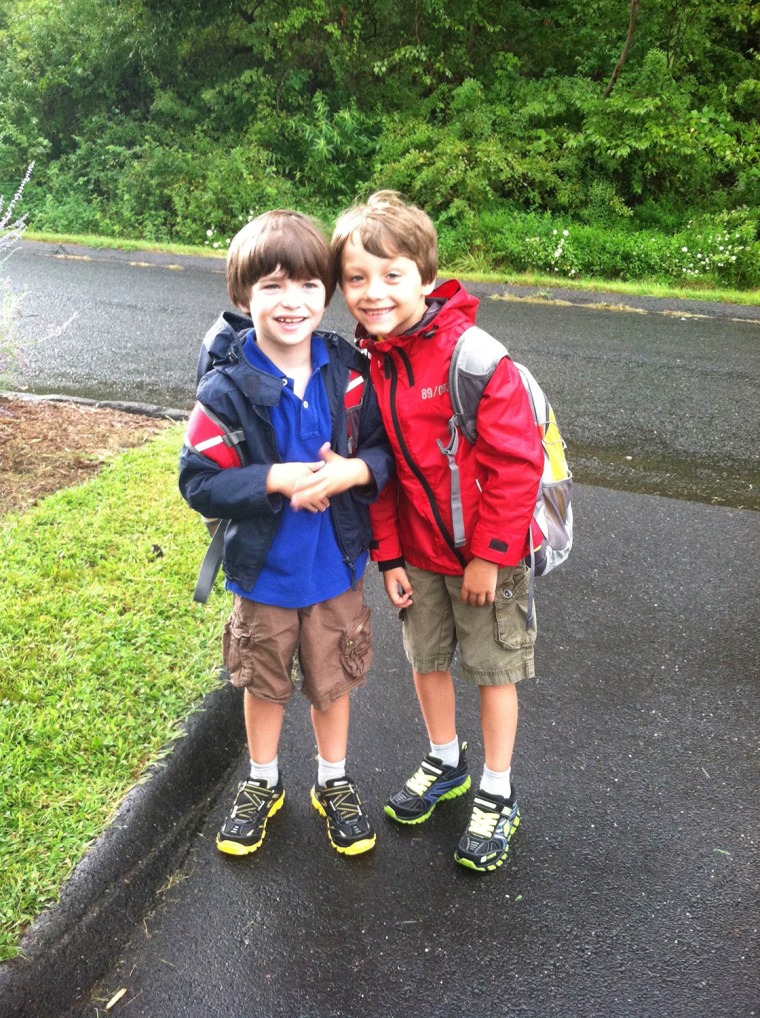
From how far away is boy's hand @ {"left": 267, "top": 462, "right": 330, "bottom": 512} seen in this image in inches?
86.3

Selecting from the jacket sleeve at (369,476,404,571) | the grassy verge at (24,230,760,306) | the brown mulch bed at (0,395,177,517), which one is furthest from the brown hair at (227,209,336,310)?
the grassy verge at (24,230,760,306)

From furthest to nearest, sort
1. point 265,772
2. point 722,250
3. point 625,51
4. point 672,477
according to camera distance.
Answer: point 625,51
point 722,250
point 672,477
point 265,772

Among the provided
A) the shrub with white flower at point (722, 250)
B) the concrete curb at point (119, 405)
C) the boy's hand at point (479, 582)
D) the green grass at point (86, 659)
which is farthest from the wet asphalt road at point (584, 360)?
the boy's hand at point (479, 582)

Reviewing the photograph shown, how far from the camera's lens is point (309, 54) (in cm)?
1451

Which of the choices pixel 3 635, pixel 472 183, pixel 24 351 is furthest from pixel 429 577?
pixel 472 183

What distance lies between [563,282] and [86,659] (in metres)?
8.81

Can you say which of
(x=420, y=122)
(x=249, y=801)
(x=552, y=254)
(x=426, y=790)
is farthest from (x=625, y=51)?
(x=249, y=801)

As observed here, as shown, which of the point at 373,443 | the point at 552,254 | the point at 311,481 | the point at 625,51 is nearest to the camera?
the point at 311,481

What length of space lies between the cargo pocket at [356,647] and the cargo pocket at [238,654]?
0.89 feet

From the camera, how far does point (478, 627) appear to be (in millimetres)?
2455

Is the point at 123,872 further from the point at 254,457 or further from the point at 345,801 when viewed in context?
the point at 254,457

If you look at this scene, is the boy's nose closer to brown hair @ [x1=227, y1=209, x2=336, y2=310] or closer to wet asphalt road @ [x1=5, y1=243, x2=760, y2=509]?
brown hair @ [x1=227, y1=209, x2=336, y2=310]

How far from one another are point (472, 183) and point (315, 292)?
1058 cm

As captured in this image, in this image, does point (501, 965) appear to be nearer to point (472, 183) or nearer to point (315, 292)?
point (315, 292)
